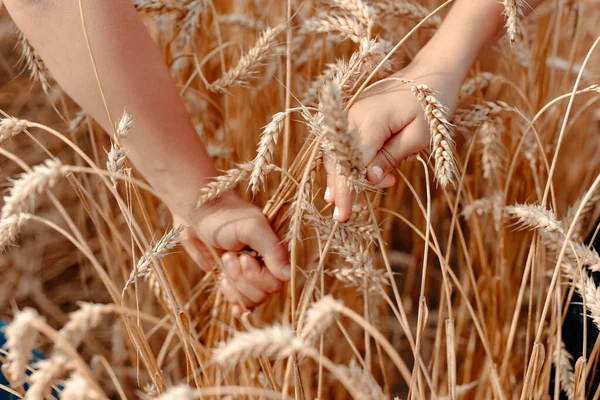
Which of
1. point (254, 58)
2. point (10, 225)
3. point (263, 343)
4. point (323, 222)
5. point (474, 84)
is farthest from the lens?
point (474, 84)

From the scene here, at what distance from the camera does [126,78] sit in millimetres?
575

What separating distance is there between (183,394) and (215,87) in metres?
0.50

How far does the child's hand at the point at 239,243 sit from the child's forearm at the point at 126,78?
0.12ft

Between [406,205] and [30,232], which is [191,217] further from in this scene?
[30,232]

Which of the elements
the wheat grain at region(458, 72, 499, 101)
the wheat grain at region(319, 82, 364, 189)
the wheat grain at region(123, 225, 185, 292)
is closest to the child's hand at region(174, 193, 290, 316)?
the wheat grain at region(123, 225, 185, 292)

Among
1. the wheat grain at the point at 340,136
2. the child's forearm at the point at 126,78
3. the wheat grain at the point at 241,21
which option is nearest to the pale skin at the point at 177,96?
the child's forearm at the point at 126,78

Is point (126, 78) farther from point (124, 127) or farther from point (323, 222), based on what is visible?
point (323, 222)

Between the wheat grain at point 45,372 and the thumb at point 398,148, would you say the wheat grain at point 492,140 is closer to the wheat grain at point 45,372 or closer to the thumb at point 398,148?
the thumb at point 398,148

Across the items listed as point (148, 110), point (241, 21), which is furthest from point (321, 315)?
point (241, 21)

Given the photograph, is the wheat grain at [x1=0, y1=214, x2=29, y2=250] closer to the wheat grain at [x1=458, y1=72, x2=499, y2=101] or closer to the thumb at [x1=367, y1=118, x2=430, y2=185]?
the thumb at [x1=367, y1=118, x2=430, y2=185]

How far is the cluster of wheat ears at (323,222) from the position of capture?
44cm

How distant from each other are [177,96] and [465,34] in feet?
1.07

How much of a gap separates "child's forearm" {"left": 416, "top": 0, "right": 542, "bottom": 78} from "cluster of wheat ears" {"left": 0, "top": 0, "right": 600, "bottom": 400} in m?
0.02

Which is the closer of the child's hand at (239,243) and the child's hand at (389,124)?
the child's hand at (389,124)
